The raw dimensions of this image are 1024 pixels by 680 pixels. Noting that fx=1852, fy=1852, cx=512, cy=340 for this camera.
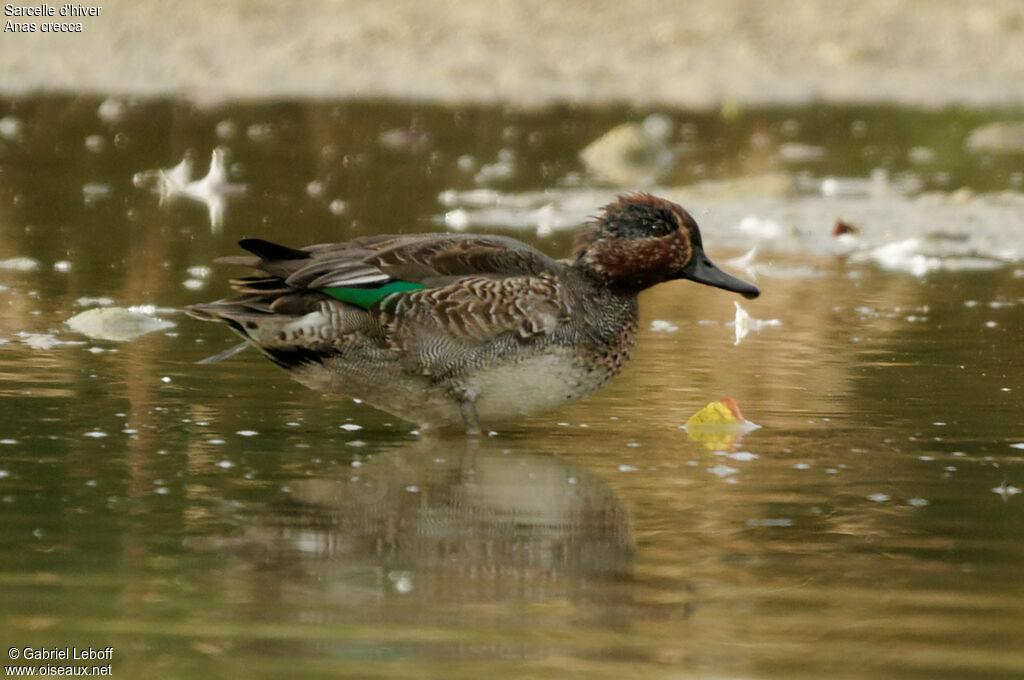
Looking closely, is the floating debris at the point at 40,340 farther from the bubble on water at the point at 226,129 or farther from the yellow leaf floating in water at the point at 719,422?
the bubble on water at the point at 226,129

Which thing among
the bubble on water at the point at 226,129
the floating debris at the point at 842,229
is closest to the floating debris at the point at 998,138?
the floating debris at the point at 842,229

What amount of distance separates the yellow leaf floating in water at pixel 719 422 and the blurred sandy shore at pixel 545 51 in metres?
15.2

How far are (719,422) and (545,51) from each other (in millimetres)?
17829

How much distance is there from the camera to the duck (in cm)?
762

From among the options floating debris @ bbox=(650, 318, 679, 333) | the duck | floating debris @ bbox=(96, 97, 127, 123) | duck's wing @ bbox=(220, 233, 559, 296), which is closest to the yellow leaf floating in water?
the duck

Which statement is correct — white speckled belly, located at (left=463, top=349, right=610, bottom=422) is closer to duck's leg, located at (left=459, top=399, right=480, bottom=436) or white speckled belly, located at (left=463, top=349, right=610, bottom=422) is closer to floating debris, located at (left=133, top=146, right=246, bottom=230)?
duck's leg, located at (left=459, top=399, right=480, bottom=436)

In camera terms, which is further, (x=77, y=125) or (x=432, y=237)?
(x=77, y=125)

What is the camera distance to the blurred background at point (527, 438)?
5141mm

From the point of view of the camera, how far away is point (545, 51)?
2525 cm

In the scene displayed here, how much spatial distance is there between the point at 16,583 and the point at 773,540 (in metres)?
2.44

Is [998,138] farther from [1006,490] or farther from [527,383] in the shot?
[1006,490]

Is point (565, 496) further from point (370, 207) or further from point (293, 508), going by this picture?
point (370, 207)

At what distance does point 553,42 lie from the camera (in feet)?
83.8

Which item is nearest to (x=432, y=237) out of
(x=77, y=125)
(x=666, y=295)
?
(x=666, y=295)
